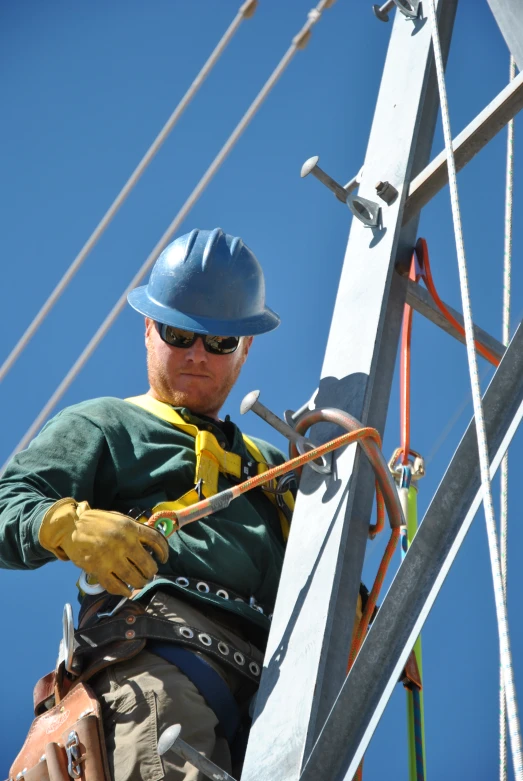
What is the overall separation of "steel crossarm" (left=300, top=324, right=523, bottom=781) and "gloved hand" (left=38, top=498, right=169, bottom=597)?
1.99 ft

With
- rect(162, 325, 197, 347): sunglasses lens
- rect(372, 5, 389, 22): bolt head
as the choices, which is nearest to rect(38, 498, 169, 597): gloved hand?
rect(162, 325, 197, 347): sunglasses lens

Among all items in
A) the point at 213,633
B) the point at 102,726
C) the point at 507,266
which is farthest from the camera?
the point at 507,266

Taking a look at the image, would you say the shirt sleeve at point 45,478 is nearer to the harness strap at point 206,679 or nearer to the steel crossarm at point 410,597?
the harness strap at point 206,679

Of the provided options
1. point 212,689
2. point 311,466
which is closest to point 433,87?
point 311,466

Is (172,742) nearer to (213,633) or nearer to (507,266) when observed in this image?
(213,633)

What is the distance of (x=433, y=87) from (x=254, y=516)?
145 cm

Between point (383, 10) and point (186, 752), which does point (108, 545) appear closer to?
point (186, 752)

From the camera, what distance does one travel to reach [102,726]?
3.04 m

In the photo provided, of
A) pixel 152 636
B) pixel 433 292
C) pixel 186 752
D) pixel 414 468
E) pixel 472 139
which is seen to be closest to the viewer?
pixel 186 752

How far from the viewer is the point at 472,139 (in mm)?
3445

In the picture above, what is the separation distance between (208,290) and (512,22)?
121 centimetres

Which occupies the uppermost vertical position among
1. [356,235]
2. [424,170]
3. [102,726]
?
[424,170]

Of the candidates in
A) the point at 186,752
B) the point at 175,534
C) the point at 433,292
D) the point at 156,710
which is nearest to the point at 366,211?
the point at 433,292

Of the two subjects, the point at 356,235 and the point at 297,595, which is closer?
the point at 297,595
